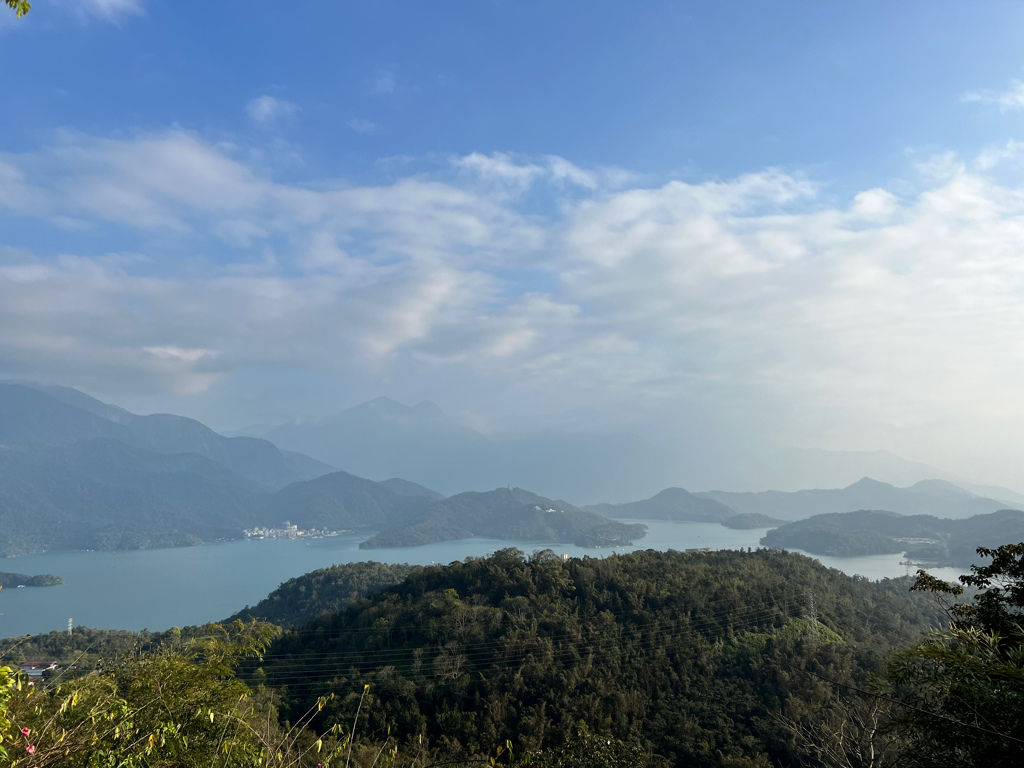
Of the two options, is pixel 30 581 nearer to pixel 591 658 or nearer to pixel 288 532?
pixel 288 532

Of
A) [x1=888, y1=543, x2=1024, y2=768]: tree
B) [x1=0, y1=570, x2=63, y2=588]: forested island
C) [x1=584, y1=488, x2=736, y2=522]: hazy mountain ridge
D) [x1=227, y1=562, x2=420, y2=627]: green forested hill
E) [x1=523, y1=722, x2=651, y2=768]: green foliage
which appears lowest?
[x1=584, y1=488, x2=736, y2=522]: hazy mountain ridge

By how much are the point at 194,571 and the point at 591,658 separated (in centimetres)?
9877

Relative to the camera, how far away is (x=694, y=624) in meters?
26.8

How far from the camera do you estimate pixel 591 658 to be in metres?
22.9

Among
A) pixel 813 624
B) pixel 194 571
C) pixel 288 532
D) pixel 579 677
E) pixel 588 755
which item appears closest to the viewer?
pixel 588 755

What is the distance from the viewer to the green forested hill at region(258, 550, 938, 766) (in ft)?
63.2

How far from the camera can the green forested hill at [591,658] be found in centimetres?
1927

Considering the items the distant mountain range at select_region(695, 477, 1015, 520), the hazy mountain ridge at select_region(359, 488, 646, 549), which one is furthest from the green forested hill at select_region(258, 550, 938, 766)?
the distant mountain range at select_region(695, 477, 1015, 520)

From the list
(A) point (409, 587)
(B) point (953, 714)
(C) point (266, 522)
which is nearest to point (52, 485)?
(C) point (266, 522)

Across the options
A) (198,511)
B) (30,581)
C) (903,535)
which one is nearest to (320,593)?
(30,581)

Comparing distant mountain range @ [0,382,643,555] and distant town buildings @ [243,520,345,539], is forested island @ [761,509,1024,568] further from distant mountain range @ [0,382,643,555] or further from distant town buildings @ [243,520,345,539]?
distant town buildings @ [243,520,345,539]

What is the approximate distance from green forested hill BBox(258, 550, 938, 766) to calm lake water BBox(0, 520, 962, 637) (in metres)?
46.8

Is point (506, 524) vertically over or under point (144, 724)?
under

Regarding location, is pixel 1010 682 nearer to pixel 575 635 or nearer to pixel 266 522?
pixel 575 635
